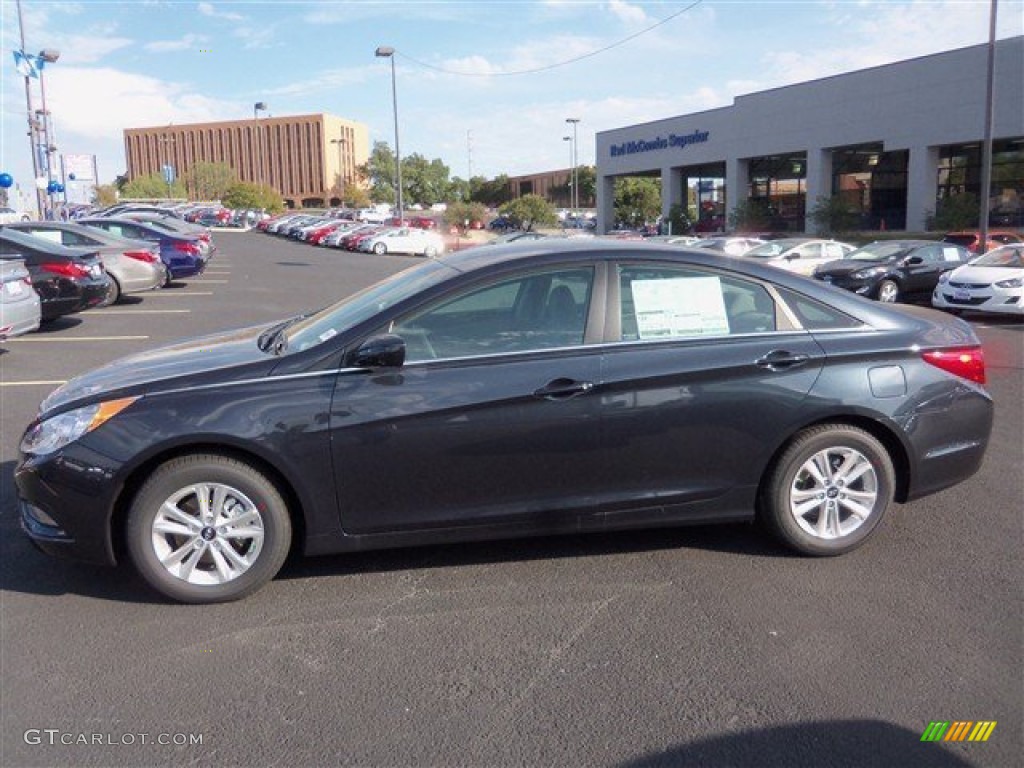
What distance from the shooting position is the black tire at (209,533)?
3973 mm

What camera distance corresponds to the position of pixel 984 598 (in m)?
4.12

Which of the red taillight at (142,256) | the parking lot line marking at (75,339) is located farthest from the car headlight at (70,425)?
the red taillight at (142,256)

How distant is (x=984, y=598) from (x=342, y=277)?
2197 centimetres

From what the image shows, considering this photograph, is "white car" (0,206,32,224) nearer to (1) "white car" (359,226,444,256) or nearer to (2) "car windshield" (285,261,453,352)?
(1) "white car" (359,226,444,256)

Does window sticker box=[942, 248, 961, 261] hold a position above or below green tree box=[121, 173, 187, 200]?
below

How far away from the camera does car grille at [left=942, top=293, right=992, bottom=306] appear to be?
14.8 m

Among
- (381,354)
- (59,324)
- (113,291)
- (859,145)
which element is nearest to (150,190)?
(859,145)

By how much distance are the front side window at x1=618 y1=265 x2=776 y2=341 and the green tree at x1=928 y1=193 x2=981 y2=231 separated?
34796 mm

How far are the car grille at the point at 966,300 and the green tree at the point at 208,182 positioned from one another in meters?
109

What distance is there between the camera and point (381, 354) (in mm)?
4059

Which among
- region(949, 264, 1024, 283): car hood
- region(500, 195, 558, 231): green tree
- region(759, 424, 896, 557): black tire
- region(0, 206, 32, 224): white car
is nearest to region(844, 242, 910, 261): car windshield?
region(949, 264, 1024, 283): car hood

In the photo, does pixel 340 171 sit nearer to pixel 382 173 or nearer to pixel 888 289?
pixel 382 173

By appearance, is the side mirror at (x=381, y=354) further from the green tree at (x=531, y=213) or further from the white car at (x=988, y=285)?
the green tree at (x=531, y=213)

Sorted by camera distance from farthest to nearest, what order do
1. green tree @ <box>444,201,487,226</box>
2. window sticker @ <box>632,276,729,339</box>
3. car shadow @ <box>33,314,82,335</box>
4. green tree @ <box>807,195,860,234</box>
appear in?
green tree @ <box>444,201,487,226</box>, green tree @ <box>807,195,860,234</box>, car shadow @ <box>33,314,82,335</box>, window sticker @ <box>632,276,729,339</box>
